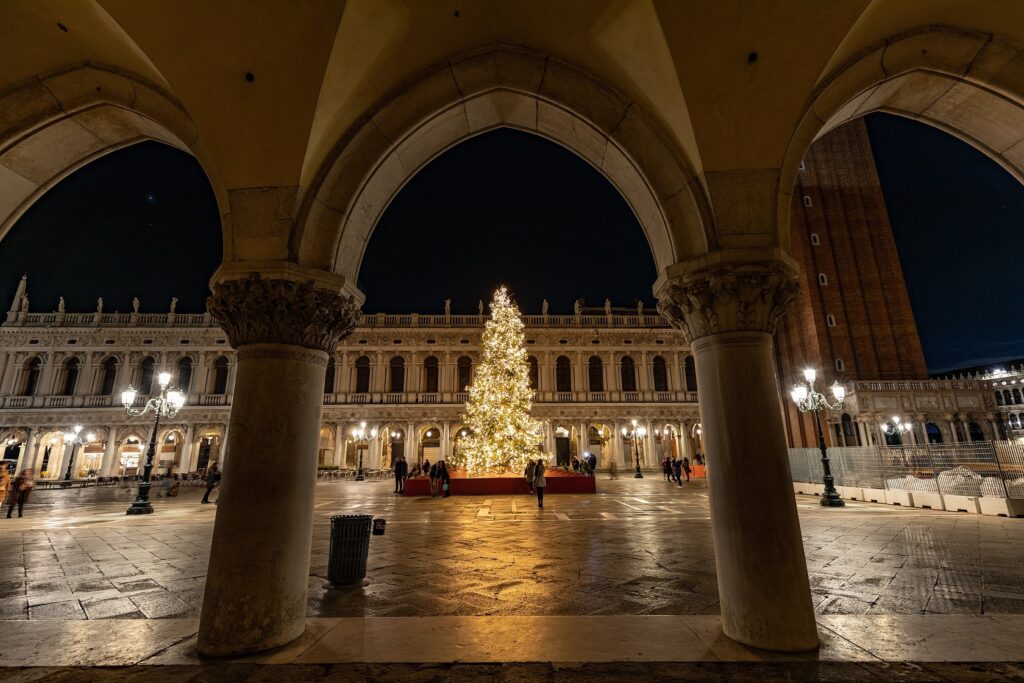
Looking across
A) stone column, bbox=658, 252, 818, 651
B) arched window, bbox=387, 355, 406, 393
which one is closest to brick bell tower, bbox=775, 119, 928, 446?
arched window, bbox=387, 355, 406, 393

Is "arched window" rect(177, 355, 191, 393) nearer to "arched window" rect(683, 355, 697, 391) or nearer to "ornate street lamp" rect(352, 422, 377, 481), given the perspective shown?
"ornate street lamp" rect(352, 422, 377, 481)

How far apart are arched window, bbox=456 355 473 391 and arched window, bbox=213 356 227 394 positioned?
14751 mm

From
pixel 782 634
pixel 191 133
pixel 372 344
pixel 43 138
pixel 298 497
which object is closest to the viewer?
pixel 782 634

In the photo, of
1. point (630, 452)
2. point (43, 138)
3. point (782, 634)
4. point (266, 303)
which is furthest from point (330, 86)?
point (630, 452)

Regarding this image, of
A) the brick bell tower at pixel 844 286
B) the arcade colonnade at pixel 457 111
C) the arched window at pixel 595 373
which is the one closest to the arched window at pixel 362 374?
the arched window at pixel 595 373

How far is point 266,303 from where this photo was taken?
10.4 ft

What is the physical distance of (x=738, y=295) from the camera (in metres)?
3.13

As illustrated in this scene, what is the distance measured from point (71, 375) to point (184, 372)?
20.8 ft

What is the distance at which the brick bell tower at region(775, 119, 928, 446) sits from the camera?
2548cm

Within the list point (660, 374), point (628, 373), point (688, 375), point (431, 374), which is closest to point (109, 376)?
point (431, 374)

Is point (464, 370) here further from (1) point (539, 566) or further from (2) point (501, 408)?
(1) point (539, 566)

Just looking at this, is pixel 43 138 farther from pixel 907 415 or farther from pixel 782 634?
pixel 907 415

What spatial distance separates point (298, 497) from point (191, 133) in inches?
116

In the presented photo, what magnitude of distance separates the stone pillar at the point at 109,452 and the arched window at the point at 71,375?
394 cm
